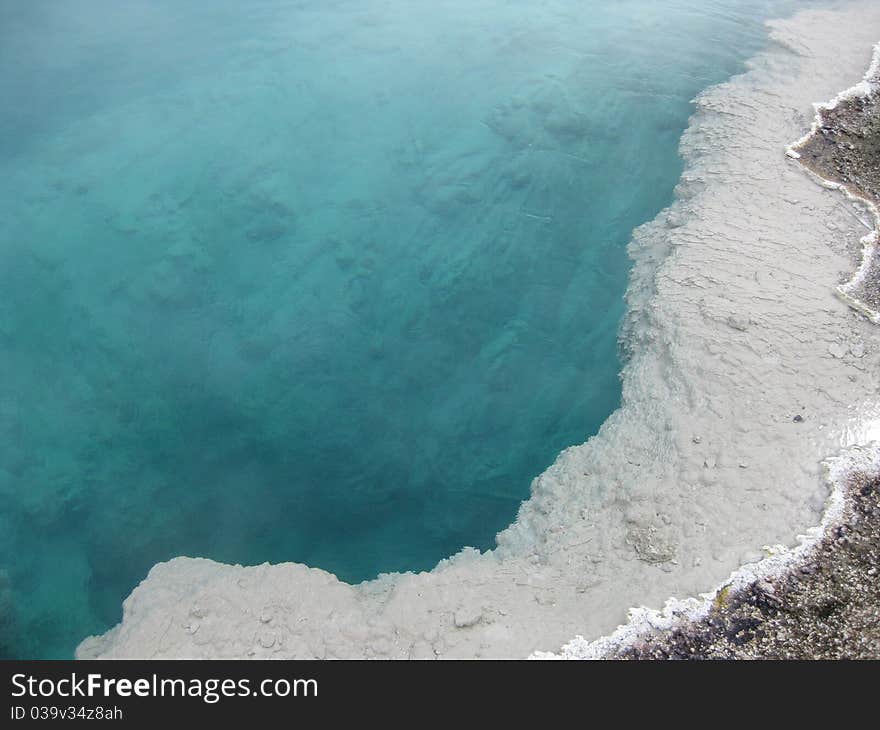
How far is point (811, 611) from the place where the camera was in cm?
323

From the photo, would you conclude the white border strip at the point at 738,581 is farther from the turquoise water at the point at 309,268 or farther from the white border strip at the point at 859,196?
the white border strip at the point at 859,196

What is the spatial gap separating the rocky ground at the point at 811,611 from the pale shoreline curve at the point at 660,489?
0.49 feet

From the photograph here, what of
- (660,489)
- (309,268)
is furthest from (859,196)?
(309,268)

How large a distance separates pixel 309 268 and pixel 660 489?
10.1 feet

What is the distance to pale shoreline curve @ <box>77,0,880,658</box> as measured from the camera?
129 inches

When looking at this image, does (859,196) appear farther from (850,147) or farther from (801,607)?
(801,607)

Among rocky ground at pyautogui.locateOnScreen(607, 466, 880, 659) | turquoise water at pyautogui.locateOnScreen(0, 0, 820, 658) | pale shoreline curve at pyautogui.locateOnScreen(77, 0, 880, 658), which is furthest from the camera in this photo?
turquoise water at pyautogui.locateOnScreen(0, 0, 820, 658)

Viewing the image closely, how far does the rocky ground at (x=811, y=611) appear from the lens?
Result: 10.3 feet

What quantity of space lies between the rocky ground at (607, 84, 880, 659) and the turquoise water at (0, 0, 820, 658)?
3.80ft

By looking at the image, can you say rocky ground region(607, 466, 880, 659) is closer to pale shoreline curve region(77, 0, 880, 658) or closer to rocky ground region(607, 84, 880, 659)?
rocky ground region(607, 84, 880, 659)

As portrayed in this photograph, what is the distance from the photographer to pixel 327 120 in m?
6.54

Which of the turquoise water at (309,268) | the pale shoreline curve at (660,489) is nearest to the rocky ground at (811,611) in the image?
the pale shoreline curve at (660,489)

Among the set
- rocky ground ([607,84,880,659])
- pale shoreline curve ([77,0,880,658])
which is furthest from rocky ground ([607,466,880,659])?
pale shoreline curve ([77,0,880,658])

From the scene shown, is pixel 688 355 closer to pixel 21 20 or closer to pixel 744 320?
pixel 744 320
